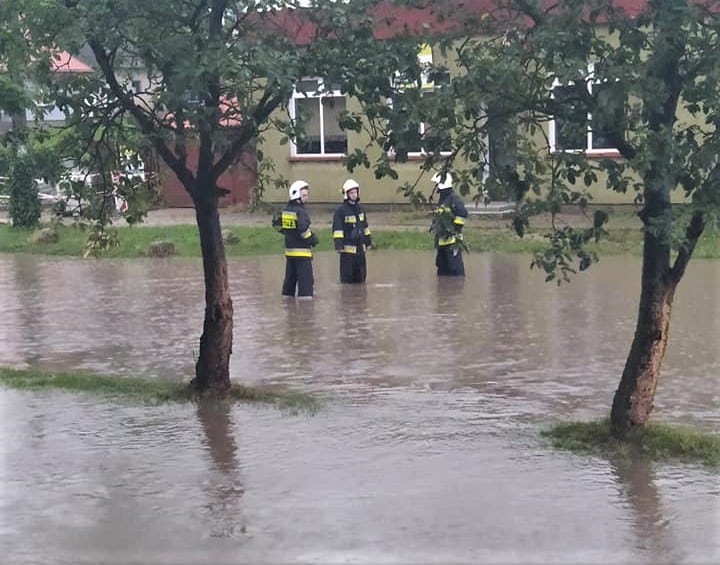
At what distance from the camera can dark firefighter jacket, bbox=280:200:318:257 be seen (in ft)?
53.5

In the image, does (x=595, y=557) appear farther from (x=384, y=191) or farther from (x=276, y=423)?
(x=384, y=191)

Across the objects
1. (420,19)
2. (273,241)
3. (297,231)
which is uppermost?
(420,19)

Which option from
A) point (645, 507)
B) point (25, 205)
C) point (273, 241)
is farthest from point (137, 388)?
point (25, 205)

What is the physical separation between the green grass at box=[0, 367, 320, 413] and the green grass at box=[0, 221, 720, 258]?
1022 centimetres

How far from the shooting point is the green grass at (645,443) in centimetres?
805

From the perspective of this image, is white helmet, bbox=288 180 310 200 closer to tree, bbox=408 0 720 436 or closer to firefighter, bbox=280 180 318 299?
firefighter, bbox=280 180 318 299

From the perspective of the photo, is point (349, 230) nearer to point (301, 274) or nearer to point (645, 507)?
point (301, 274)

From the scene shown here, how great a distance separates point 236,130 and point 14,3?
1.87 meters

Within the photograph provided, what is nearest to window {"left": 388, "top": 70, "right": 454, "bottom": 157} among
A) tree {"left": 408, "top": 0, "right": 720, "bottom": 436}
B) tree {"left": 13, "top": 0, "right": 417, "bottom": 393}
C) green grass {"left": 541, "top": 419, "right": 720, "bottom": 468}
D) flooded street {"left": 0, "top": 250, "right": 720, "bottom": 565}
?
tree {"left": 408, "top": 0, "right": 720, "bottom": 436}

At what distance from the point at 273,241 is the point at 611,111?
16.6 metres

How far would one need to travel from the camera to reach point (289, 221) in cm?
1634

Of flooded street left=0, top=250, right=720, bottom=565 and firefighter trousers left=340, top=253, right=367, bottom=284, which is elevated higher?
firefighter trousers left=340, top=253, right=367, bottom=284

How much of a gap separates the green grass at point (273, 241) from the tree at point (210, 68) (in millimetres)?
11165

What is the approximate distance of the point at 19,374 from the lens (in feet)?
37.3
